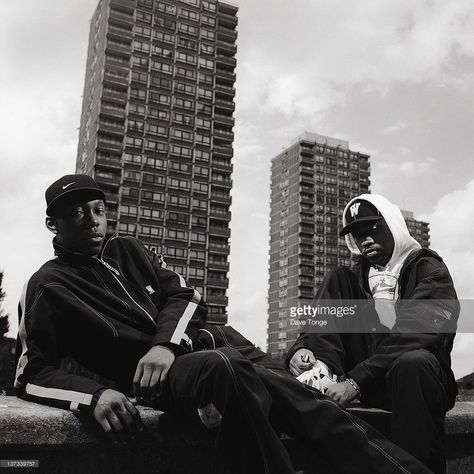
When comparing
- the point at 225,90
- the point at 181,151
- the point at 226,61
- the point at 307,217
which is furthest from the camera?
the point at 307,217

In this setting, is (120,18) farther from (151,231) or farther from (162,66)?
(151,231)

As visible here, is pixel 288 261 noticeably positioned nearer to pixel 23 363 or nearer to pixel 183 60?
pixel 183 60

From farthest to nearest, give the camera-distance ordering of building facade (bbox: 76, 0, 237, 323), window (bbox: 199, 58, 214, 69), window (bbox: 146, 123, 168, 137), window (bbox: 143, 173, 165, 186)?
window (bbox: 199, 58, 214, 69) → window (bbox: 146, 123, 168, 137) → window (bbox: 143, 173, 165, 186) → building facade (bbox: 76, 0, 237, 323)

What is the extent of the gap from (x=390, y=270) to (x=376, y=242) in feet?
0.66

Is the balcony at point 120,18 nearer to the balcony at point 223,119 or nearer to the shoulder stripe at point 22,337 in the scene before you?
the balcony at point 223,119

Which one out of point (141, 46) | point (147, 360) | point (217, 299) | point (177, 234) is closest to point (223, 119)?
point (141, 46)

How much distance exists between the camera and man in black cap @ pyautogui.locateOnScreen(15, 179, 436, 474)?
1.91 m

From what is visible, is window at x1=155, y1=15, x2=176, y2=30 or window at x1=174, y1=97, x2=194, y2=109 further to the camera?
window at x1=155, y1=15, x2=176, y2=30

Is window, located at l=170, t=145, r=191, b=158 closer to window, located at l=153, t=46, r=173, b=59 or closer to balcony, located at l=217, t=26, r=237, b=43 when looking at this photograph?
window, located at l=153, t=46, r=173, b=59

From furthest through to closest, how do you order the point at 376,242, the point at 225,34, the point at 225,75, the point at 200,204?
the point at 225,34
the point at 225,75
the point at 200,204
the point at 376,242

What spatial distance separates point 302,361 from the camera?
9.66ft

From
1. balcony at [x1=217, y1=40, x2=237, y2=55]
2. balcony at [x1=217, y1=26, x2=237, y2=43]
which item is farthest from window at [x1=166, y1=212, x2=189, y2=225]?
balcony at [x1=217, y1=26, x2=237, y2=43]

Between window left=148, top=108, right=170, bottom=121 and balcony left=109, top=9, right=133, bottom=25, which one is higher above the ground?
balcony left=109, top=9, right=133, bottom=25

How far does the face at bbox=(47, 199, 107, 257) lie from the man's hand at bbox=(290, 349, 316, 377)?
4.02ft
